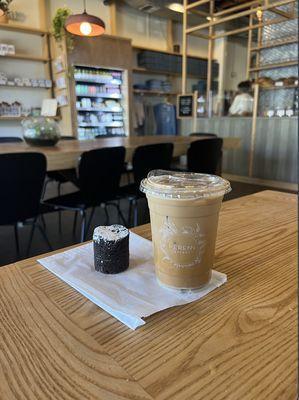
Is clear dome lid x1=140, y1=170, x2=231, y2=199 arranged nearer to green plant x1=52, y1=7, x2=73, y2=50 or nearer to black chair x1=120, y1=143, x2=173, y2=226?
black chair x1=120, y1=143, x2=173, y2=226

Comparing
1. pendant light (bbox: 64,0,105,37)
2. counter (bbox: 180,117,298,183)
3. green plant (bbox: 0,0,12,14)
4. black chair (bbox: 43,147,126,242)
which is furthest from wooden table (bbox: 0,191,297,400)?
counter (bbox: 180,117,298,183)

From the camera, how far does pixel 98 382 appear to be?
1.03 feet

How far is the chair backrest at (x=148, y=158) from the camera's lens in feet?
7.16

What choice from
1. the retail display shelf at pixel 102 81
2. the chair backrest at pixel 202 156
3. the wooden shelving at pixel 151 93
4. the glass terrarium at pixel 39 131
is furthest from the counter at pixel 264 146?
the glass terrarium at pixel 39 131

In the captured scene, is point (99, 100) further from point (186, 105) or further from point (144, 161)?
point (144, 161)

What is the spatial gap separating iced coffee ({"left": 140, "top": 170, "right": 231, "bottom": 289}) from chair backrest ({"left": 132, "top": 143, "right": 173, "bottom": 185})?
1649 millimetres

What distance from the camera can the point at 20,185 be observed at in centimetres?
166

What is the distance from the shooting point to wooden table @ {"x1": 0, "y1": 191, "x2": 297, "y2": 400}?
308 mm

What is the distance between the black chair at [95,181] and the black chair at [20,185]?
0.67 ft

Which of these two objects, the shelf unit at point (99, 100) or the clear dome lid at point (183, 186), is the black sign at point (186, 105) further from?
the clear dome lid at point (183, 186)

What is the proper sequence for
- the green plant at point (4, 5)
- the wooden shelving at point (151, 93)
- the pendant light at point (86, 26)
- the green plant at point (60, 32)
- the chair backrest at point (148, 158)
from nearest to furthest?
1. the green plant at point (4, 5)
2. the chair backrest at point (148, 158)
3. the pendant light at point (86, 26)
4. the green plant at point (60, 32)
5. the wooden shelving at point (151, 93)

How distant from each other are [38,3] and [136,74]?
276cm

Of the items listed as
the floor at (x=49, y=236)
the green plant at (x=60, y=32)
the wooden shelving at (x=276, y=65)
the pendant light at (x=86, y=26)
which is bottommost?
the floor at (x=49, y=236)

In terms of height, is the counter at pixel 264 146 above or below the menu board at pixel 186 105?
below
